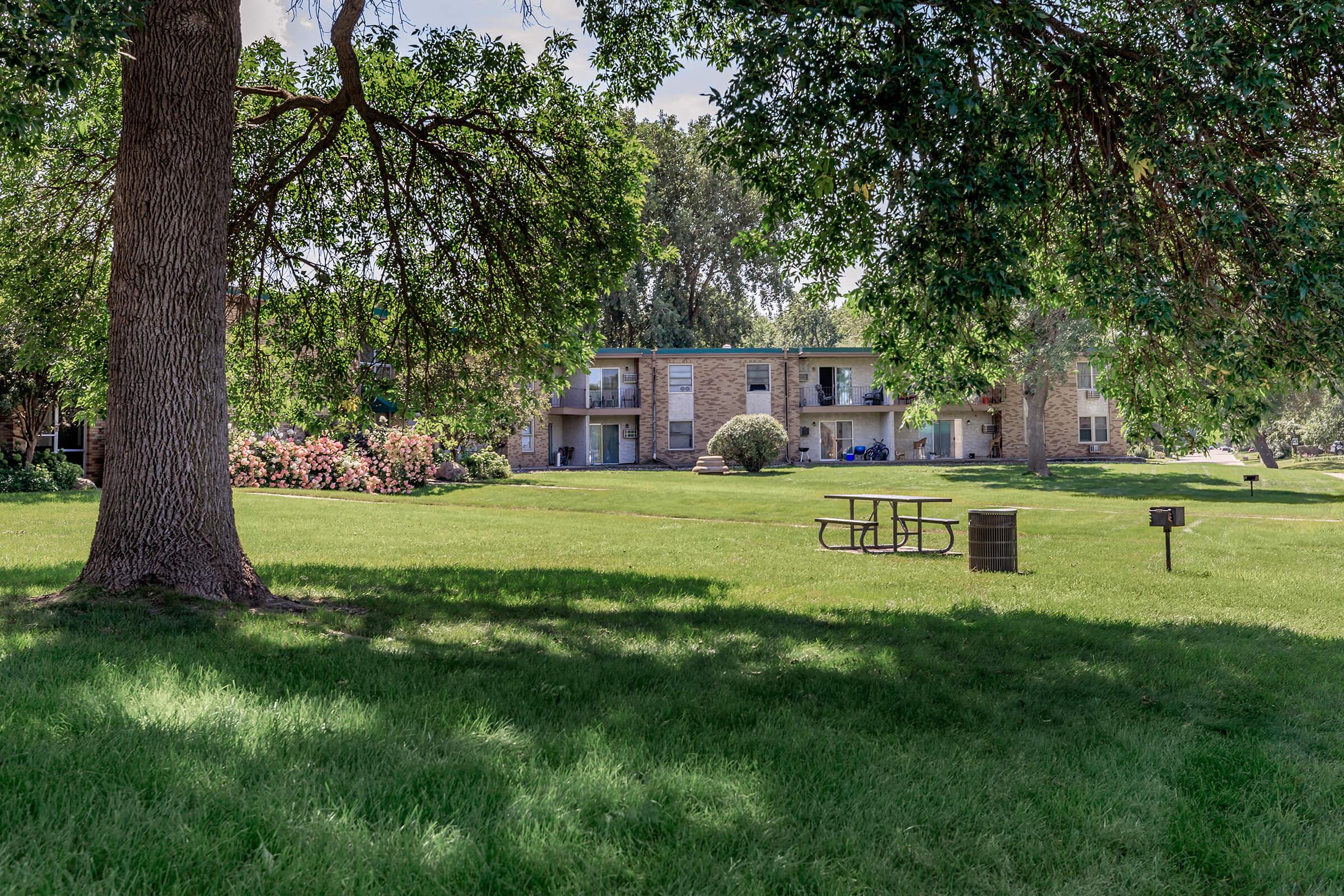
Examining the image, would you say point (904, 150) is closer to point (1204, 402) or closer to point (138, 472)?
point (1204, 402)

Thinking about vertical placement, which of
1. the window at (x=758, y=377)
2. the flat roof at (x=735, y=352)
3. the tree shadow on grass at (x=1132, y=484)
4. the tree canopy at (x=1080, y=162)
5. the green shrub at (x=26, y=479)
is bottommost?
the tree shadow on grass at (x=1132, y=484)

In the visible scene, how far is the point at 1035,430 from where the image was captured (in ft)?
112

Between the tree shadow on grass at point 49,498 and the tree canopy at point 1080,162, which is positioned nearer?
the tree canopy at point 1080,162

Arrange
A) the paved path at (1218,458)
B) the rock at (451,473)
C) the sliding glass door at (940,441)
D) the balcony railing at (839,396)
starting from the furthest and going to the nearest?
the paved path at (1218,458)
the sliding glass door at (940,441)
the balcony railing at (839,396)
the rock at (451,473)

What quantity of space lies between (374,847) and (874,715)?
2661 mm

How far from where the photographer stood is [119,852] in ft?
8.98

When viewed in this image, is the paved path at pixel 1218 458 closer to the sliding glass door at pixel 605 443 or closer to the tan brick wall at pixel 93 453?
the sliding glass door at pixel 605 443

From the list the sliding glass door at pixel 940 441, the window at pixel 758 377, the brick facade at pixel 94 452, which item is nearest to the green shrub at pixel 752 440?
the window at pixel 758 377

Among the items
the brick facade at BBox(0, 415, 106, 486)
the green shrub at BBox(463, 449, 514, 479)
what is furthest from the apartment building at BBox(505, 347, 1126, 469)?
the brick facade at BBox(0, 415, 106, 486)

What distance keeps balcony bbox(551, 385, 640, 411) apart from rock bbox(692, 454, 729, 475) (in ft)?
26.6

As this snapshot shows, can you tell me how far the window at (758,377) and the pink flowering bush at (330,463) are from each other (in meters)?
20.1

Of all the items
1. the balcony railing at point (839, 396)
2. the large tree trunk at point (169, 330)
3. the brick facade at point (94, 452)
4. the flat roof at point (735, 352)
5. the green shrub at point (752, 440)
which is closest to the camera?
the large tree trunk at point (169, 330)

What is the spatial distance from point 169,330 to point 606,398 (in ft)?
120

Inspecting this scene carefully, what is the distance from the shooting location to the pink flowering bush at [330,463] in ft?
80.2
